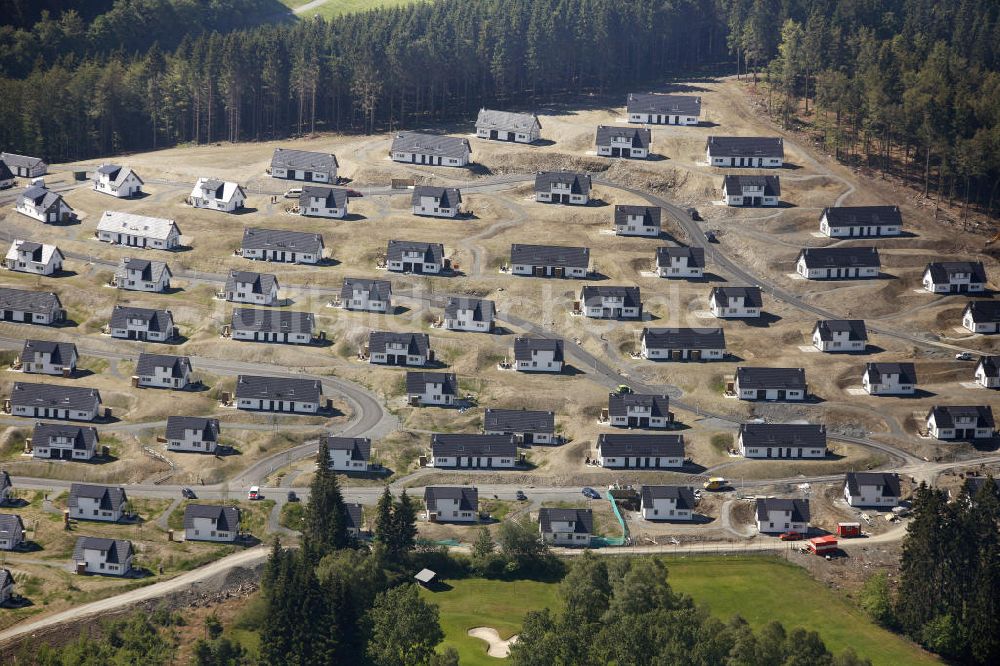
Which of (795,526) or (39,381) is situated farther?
(39,381)

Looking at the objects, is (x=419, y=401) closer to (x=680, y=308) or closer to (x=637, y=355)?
(x=637, y=355)

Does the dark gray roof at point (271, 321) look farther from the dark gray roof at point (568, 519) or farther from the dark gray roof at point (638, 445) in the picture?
the dark gray roof at point (568, 519)

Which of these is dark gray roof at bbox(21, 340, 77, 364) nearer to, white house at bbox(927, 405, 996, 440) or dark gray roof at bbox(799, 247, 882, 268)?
dark gray roof at bbox(799, 247, 882, 268)

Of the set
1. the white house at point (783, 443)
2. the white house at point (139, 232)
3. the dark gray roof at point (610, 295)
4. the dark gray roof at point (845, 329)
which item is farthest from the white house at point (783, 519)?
the white house at point (139, 232)

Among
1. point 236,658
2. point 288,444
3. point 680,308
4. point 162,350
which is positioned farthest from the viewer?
point 680,308

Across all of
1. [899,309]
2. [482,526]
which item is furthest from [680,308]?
[482,526]

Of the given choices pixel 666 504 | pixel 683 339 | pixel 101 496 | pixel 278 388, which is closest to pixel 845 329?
pixel 683 339

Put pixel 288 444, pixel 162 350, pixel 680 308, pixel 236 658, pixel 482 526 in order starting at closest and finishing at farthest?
1. pixel 236 658
2. pixel 482 526
3. pixel 288 444
4. pixel 162 350
5. pixel 680 308
